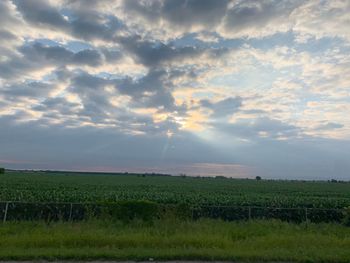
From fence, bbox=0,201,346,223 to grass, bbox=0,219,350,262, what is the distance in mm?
2170

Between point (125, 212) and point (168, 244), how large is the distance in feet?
21.9

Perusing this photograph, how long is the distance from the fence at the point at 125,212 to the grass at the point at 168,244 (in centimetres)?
217

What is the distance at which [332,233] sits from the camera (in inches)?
571

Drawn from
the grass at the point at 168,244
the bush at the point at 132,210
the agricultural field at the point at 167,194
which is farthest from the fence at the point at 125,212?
the agricultural field at the point at 167,194

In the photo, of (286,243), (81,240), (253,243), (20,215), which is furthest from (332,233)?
(20,215)

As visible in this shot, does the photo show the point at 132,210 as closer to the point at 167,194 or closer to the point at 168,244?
the point at 168,244

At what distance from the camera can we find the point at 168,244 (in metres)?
10.9

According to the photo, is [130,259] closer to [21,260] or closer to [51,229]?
[21,260]

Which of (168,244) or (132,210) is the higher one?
(132,210)

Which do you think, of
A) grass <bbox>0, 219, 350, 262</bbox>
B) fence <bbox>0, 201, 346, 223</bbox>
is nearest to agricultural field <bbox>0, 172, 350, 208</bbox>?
fence <bbox>0, 201, 346, 223</bbox>

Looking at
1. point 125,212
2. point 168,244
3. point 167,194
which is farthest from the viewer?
point 167,194

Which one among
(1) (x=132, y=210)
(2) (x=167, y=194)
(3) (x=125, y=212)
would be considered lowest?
(3) (x=125, y=212)

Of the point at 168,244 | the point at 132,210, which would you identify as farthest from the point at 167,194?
the point at 168,244

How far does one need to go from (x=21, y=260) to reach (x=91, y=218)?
746cm
